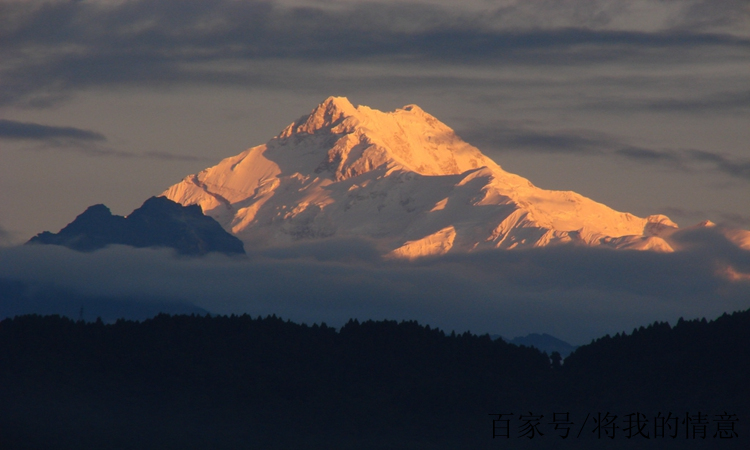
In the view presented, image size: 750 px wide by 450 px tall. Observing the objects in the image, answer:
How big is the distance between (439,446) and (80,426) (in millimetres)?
50301

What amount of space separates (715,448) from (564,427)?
73.1 feet

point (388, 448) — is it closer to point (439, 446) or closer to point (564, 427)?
point (439, 446)

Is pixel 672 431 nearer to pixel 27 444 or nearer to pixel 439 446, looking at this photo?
pixel 439 446

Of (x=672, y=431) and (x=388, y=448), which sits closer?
(x=672, y=431)

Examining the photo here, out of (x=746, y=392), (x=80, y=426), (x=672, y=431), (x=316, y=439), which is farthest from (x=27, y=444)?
(x=746, y=392)

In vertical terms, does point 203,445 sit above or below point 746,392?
below

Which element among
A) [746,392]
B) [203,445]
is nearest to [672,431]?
[746,392]

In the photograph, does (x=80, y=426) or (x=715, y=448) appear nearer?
(x=715, y=448)

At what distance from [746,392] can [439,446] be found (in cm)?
4425

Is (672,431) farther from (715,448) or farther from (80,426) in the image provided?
(80,426)

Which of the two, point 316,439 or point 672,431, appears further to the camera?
point 316,439

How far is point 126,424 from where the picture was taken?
647ft

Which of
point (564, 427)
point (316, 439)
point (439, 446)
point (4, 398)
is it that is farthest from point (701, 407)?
point (4, 398)

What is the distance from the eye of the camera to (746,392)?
196m
